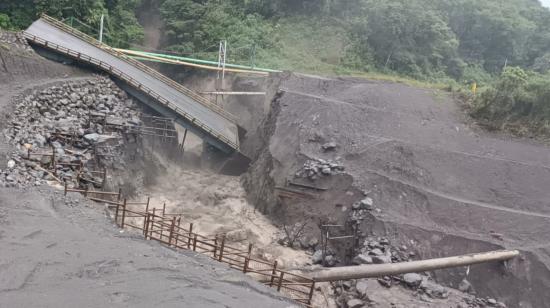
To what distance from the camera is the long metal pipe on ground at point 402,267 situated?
14766 mm

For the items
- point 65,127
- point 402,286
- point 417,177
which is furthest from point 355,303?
point 65,127

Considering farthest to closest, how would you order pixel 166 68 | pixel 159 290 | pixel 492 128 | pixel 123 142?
pixel 166 68, pixel 492 128, pixel 123 142, pixel 159 290

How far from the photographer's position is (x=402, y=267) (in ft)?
50.8

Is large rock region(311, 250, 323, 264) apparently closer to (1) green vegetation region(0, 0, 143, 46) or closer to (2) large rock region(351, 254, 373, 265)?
(2) large rock region(351, 254, 373, 265)

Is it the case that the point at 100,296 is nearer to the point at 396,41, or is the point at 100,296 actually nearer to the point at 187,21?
the point at 187,21

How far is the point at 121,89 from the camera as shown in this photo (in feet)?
85.2

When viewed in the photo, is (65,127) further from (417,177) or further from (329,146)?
(417,177)

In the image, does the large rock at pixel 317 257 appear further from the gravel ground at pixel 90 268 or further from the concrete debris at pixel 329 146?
the concrete debris at pixel 329 146

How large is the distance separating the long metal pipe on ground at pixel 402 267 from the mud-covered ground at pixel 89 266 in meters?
1.96

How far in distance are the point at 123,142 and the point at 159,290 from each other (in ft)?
41.0

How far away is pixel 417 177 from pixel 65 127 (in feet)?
51.7

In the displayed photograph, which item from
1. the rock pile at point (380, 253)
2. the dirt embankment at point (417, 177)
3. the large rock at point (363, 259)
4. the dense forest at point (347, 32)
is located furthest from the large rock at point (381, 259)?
the dense forest at point (347, 32)

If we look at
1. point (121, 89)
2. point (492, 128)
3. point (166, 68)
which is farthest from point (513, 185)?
point (166, 68)

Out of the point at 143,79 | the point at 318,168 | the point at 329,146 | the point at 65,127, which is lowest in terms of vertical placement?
the point at 318,168
